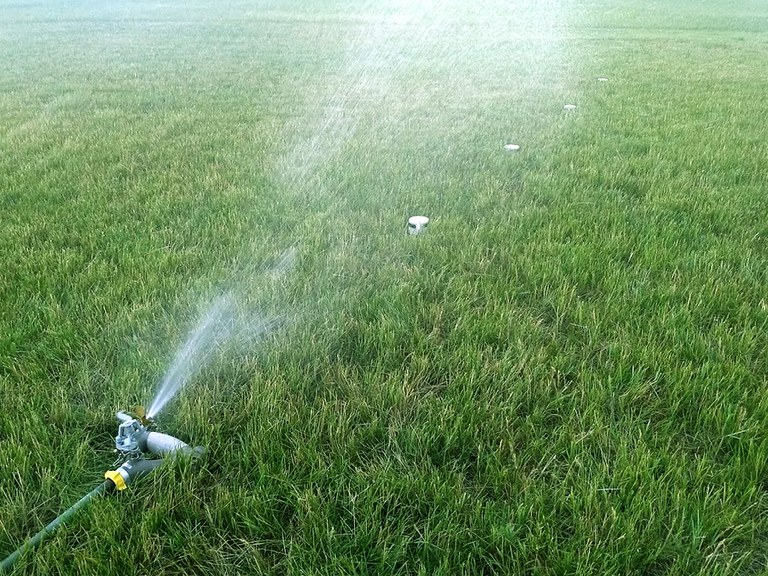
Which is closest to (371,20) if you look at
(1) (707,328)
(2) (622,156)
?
(2) (622,156)

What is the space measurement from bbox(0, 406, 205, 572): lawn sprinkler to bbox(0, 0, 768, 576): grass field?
43 mm

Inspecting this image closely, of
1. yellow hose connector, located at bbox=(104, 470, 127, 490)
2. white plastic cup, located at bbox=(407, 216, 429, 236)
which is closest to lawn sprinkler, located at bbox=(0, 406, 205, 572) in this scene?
A: yellow hose connector, located at bbox=(104, 470, 127, 490)

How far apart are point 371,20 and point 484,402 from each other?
770 inches

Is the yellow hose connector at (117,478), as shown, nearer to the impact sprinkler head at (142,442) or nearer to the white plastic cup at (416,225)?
the impact sprinkler head at (142,442)

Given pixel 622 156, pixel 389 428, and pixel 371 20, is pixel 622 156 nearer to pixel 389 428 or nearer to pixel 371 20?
pixel 389 428

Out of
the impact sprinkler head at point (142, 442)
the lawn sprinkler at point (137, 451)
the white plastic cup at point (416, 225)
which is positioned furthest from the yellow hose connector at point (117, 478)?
the white plastic cup at point (416, 225)

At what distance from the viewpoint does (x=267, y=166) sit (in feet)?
15.6

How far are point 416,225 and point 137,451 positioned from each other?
208 centimetres

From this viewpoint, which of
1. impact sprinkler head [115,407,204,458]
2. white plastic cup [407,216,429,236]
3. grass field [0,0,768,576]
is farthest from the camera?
white plastic cup [407,216,429,236]

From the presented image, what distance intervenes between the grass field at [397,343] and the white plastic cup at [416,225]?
9 cm

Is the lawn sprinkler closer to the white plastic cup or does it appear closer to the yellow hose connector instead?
the yellow hose connector

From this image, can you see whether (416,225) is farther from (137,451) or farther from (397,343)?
(137,451)

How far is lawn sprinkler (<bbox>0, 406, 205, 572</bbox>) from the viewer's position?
1.66 m

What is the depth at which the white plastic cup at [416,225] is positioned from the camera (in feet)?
11.2
